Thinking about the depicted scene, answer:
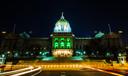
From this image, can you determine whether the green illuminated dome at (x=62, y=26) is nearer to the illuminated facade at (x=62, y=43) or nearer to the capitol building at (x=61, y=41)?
the capitol building at (x=61, y=41)

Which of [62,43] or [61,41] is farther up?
[61,41]

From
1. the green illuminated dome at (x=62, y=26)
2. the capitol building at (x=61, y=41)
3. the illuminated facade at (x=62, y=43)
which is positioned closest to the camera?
the capitol building at (x=61, y=41)

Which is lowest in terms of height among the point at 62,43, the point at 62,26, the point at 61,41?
the point at 62,43

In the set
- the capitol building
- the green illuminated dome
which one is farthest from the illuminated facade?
the green illuminated dome

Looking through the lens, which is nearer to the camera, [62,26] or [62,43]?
[62,43]

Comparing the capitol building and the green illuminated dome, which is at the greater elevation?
the green illuminated dome

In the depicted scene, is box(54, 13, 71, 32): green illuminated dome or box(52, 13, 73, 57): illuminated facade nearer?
box(52, 13, 73, 57): illuminated facade

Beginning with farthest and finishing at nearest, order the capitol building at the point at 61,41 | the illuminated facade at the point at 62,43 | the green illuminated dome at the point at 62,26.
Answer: the green illuminated dome at the point at 62,26 → the illuminated facade at the point at 62,43 → the capitol building at the point at 61,41

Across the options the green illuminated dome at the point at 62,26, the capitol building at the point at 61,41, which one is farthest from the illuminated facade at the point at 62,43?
the green illuminated dome at the point at 62,26

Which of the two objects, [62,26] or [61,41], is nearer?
[61,41]

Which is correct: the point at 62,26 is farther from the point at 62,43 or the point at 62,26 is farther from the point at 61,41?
the point at 62,43

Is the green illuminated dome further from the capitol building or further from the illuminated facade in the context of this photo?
the illuminated facade

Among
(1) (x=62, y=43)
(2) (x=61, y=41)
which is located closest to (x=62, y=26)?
(2) (x=61, y=41)

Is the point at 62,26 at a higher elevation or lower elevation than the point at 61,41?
higher
